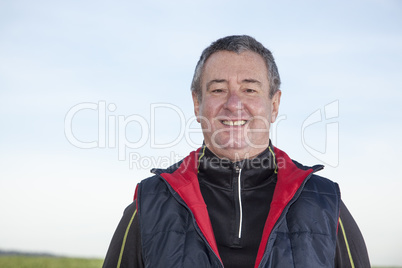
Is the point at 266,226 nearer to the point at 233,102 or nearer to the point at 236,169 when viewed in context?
the point at 236,169

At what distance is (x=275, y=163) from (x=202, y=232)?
1.09 meters

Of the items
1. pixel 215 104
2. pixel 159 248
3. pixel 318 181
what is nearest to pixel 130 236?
pixel 159 248

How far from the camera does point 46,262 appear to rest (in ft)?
41.4

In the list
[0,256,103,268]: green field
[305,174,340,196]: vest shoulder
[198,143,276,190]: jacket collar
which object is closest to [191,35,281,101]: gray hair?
[198,143,276,190]: jacket collar

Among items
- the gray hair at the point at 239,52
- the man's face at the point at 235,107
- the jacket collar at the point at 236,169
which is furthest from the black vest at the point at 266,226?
the gray hair at the point at 239,52

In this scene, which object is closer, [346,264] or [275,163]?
[346,264]

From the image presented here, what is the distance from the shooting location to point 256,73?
3.84 m

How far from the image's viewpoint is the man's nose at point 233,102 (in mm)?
3641

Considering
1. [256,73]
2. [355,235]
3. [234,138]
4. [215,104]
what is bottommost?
[355,235]

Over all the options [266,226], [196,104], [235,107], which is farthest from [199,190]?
[196,104]

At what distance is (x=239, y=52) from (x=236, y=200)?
4.90 ft

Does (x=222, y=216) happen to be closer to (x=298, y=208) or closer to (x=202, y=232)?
(x=202, y=232)

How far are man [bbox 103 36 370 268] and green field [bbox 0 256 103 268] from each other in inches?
409

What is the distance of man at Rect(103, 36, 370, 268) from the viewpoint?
3.08 meters
